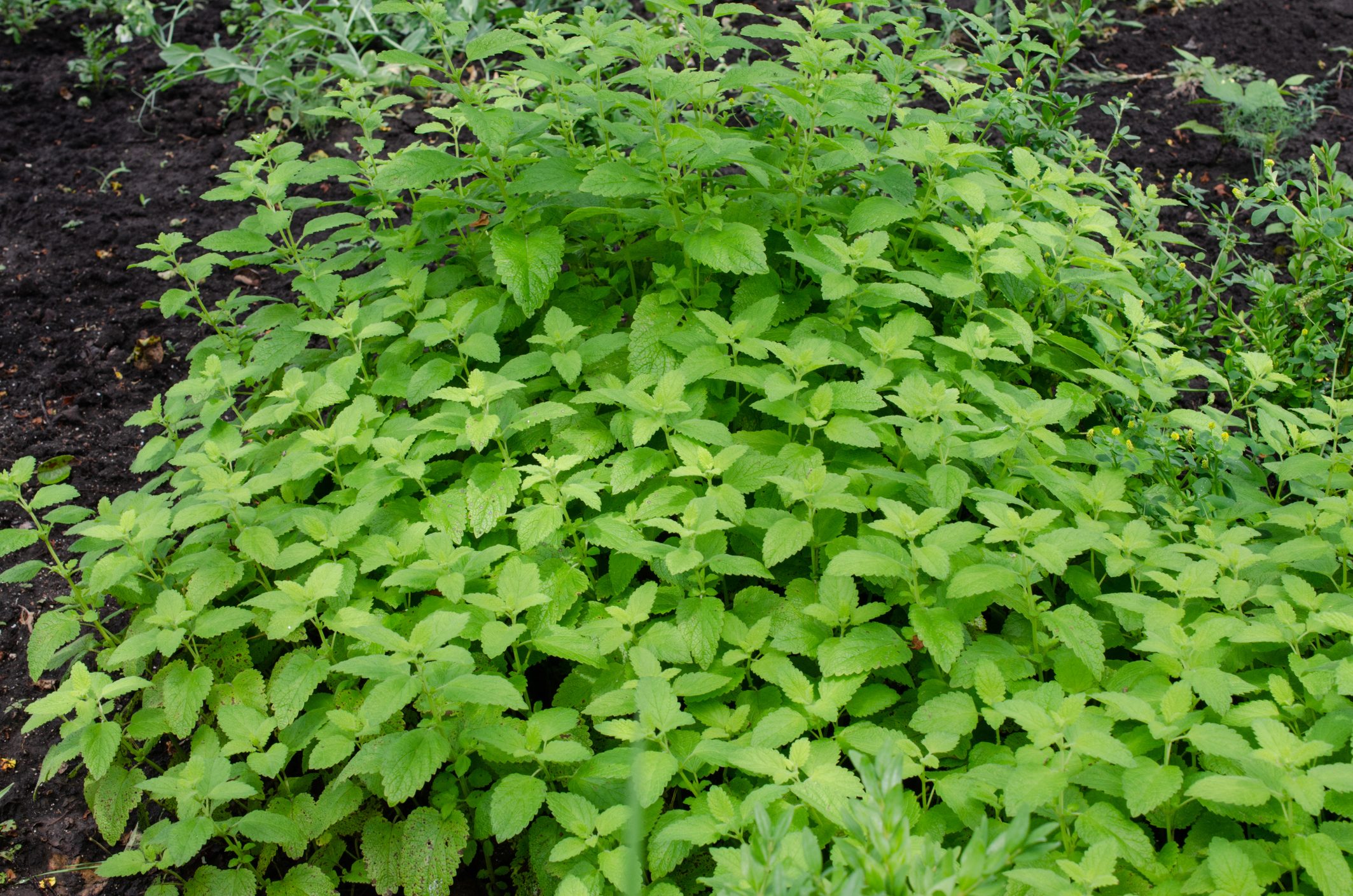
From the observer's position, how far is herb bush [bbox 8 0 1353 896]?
1.91 metres

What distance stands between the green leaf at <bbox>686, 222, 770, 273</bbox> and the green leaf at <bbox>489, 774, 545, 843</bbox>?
1.32 metres

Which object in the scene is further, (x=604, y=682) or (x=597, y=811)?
(x=604, y=682)

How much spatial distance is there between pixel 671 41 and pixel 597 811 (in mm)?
1900

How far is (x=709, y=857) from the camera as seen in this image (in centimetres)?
211

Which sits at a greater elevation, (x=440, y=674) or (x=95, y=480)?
(x=440, y=674)

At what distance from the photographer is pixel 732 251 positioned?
256 centimetres

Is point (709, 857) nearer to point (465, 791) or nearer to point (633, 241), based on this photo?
point (465, 791)

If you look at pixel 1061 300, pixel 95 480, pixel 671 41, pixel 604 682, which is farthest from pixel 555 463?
pixel 95 480

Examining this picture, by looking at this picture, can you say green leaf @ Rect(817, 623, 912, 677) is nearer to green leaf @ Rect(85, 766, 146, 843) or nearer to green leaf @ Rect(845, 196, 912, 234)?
green leaf @ Rect(845, 196, 912, 234)

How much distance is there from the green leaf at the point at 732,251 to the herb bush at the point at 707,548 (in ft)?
0.08

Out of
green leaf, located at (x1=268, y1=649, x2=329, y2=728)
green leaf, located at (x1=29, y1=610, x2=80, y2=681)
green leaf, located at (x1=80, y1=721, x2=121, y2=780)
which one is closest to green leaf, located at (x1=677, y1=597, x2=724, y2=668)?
green leaf, located at (x1=268, y1=649, x2=329, y2=728)

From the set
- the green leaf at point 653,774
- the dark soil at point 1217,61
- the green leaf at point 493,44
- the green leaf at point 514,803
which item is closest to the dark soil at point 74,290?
the green leaf at point 514,803

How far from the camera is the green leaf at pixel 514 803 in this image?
196cm

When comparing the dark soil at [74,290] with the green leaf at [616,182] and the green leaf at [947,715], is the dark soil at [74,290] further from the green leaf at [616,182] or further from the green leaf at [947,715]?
the green leaf at [616,182]
